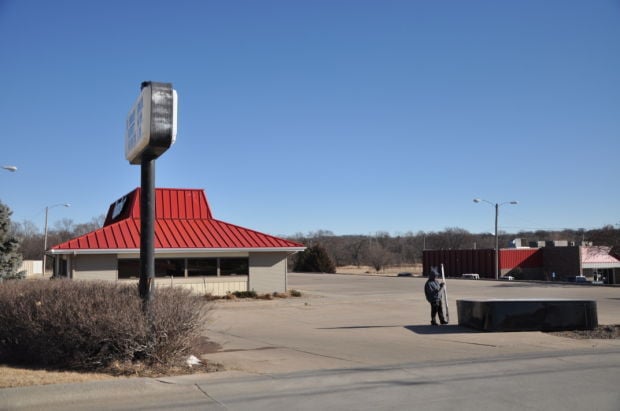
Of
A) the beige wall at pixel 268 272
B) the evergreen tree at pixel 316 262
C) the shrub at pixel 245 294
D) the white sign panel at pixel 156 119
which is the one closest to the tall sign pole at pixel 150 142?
the white sign panel at pixel 156 119

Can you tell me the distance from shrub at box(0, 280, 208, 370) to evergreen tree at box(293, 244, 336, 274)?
59120mm

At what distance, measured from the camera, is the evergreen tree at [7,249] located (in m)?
23.0

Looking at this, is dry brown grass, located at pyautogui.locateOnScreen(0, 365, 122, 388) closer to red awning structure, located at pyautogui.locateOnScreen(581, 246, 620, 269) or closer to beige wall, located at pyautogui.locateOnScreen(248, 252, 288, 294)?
beige wall, located at pyautogui.locateOnScreen(248, 252, 288, 294)

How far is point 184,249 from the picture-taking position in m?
25.2

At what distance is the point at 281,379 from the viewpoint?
29.6 ft

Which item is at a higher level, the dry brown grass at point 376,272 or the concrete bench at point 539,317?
the concrete bench at point 539,317

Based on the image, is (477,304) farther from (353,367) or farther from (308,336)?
(353,367)

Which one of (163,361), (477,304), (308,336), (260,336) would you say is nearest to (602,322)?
(477,304)

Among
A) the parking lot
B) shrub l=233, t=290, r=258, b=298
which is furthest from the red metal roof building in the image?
the parking lot

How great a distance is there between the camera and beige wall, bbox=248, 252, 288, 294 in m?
27.4

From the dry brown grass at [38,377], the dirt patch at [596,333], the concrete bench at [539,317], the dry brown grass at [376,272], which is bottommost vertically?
the dry brown grass at [376,272]

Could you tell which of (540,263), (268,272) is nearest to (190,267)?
(268,272)

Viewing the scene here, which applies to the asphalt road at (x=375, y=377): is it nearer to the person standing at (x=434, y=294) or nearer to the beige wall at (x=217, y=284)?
the person standing at (x=434, y=294)

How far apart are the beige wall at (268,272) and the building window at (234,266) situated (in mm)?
278
